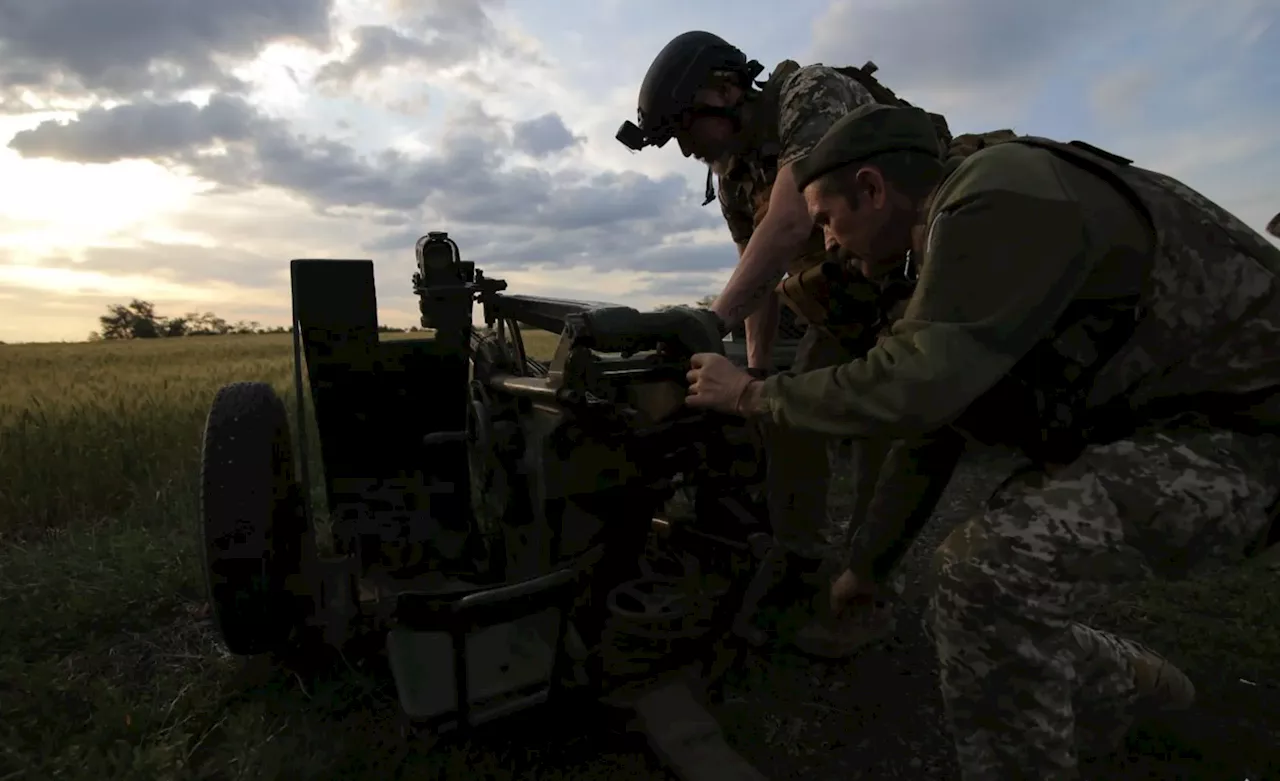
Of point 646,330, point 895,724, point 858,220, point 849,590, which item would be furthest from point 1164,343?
point 895,724

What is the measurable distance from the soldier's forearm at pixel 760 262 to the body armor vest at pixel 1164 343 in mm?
1292

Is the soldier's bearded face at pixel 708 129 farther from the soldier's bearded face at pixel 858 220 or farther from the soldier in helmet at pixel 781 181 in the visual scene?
the soldier's bearded face at pixel 858 220

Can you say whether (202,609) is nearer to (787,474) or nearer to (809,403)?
(787,474)

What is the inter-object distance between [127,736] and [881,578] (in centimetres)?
262

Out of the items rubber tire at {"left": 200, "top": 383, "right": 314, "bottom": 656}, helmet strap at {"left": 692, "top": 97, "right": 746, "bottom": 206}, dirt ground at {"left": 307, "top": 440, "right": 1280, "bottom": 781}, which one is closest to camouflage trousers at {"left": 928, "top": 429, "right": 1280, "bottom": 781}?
dirt ground at {"left": 307, "top": 440, "right": 1280, "bottom": 781}

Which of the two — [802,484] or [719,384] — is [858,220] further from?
[802,484]

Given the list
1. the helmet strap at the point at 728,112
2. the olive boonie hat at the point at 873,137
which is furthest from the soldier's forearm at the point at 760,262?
the olive boonie hat at the point at 873,137

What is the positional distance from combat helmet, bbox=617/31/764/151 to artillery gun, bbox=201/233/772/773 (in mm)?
1119

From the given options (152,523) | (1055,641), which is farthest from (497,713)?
(152,523)

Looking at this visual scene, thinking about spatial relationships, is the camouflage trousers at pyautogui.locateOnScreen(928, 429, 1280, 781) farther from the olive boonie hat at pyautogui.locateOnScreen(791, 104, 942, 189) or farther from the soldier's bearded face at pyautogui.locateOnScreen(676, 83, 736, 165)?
the soldier's bearded face at pyautogui.locateOnScreen(676, 83, 736, 165)

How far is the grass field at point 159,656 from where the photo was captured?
2.73 m

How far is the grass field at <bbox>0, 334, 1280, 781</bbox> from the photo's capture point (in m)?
2.73

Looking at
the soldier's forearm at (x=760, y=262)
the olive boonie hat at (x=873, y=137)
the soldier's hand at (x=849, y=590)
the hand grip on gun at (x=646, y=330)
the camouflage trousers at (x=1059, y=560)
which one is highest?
the olive boonie hat at (x=873, y=137)

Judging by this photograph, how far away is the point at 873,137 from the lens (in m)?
2.11
